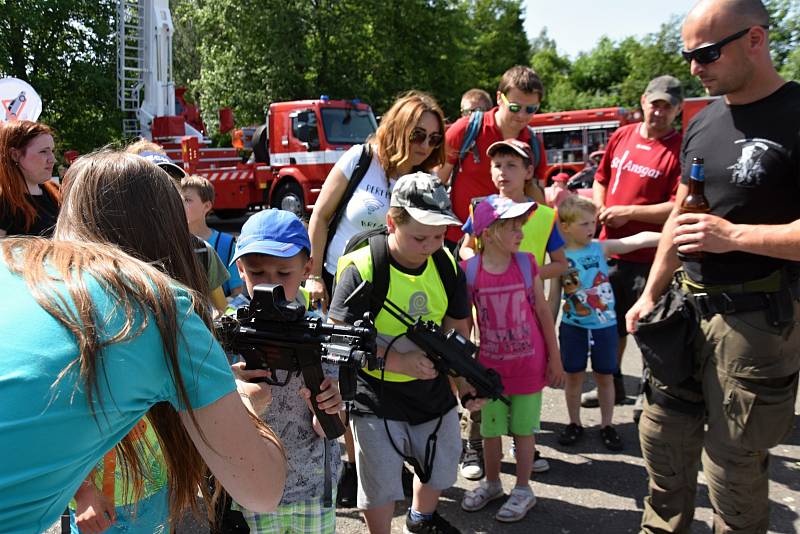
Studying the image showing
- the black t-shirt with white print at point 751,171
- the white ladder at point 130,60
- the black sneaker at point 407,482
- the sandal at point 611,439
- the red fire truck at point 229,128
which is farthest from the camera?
the white ladder at point 130,60

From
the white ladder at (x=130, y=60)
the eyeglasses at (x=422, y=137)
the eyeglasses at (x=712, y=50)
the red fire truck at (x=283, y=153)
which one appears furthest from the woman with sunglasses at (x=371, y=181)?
the white ladder at (x=130, y=60)

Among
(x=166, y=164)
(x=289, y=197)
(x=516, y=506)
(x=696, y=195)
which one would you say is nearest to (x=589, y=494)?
(x=516, y=506)

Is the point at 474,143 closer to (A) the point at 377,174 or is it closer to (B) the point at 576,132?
(A) the point at 377,174

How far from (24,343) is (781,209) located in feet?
7.99

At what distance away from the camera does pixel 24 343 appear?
103 cm

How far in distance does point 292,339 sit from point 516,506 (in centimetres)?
196

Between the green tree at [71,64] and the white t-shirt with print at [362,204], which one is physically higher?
the green tree at [71,64]

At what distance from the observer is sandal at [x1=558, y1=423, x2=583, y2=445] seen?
3.98 metres

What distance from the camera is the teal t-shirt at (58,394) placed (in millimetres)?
1012

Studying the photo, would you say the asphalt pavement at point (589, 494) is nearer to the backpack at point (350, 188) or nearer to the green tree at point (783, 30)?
the backpack at point (350, 188)

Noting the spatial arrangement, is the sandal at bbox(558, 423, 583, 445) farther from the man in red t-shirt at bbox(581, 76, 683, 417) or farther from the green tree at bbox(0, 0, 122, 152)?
the green tree at bbox(0, 0, 122, 152)

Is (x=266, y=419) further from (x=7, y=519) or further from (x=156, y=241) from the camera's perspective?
(x=7, y=519)

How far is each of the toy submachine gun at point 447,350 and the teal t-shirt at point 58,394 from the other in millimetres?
1338

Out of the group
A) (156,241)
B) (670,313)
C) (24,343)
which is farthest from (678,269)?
(24,343)
